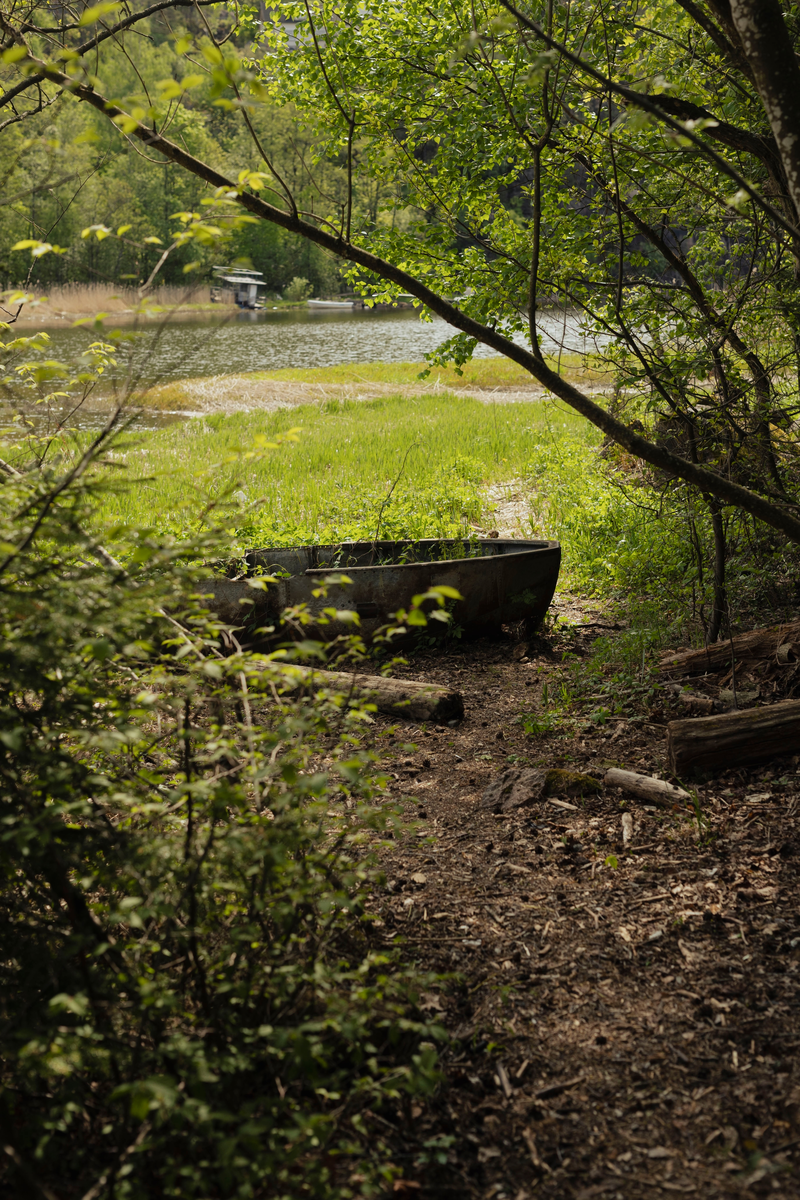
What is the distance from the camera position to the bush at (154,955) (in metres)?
1.81

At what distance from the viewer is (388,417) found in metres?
18.0

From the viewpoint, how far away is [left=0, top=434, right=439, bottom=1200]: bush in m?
1.81

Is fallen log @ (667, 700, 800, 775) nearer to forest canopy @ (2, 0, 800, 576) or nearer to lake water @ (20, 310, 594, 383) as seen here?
forest canopy @ (2, 0, 800, 576)

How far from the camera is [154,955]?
2354mm

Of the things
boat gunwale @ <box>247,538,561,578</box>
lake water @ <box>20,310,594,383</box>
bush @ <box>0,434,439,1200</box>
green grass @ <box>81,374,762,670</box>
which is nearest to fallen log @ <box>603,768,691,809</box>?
green grass @ <box>81,374,762,670</box>

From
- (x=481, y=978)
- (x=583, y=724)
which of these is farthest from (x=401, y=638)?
(x=481, y=978)

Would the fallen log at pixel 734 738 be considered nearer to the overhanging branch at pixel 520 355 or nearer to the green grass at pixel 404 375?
the overhanging branch at pixel 520 355

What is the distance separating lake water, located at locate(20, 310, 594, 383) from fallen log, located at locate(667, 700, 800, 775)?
18.9 meters

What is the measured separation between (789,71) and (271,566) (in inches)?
198

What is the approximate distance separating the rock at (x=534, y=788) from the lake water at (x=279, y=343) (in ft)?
62.0

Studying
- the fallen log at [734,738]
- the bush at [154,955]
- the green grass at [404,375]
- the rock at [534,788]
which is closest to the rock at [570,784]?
the rock at [534,788]

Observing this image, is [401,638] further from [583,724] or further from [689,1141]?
[689,1141]

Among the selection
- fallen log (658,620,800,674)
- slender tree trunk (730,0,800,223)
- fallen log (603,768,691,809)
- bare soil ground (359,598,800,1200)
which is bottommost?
bare soil ground (359,598,800,1200)

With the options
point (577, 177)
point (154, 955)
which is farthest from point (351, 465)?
point (154, 955)
